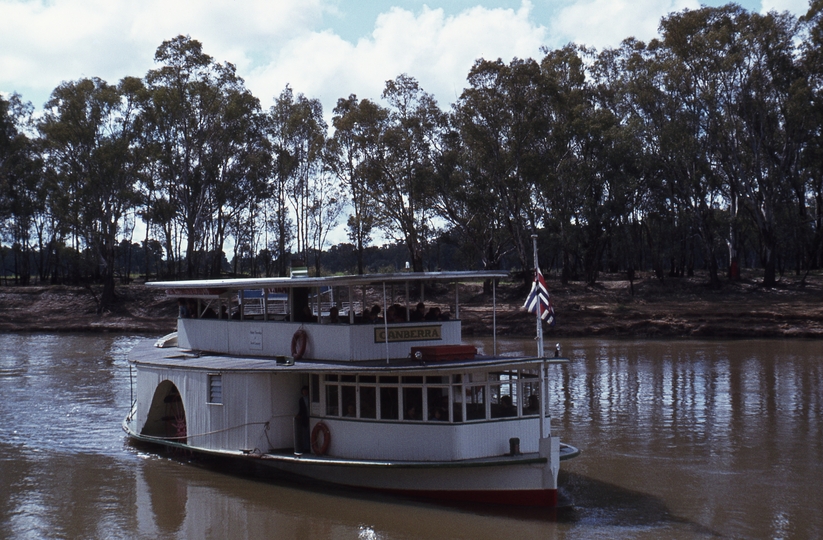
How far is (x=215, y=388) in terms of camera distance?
16312 mm

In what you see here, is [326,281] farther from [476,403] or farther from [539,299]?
[539,299]

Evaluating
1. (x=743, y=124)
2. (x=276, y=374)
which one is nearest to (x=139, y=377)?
(x=276, y=374)

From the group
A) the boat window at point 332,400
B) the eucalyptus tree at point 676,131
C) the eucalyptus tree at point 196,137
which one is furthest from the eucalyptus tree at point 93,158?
the boat window at point 332,400

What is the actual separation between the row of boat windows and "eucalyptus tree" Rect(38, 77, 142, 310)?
43017 mm

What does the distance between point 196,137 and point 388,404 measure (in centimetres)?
4467

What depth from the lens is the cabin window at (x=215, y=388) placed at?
53.1ft

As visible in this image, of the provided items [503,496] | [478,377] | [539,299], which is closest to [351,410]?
[478,377]

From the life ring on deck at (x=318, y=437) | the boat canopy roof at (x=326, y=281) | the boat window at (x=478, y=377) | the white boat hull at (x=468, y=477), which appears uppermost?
the boat canopy roof at (x=326, y=281)

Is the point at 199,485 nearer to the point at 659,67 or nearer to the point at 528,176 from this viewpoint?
the point at 528,176

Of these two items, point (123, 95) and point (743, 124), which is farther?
point (123, 95)

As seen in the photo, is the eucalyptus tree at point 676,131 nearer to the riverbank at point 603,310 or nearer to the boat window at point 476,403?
the riverbank at point 603,310

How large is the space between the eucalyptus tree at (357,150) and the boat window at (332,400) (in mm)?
37667

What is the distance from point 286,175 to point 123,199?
12275mm

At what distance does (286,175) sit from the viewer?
200 feet
